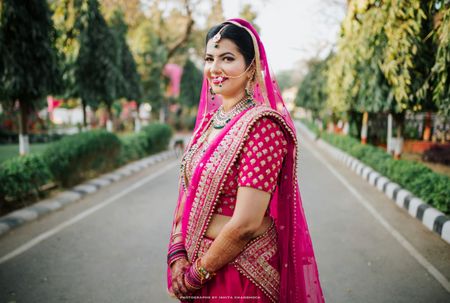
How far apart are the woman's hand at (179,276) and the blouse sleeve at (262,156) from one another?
46cm

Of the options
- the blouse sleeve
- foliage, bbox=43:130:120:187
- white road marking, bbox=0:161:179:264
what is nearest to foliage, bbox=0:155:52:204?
foliage, bbox=43:130:120:187

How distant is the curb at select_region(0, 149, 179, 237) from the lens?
5.10 m

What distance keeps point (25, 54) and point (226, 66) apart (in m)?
6.68

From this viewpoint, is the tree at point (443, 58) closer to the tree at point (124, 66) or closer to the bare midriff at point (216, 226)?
the bare midriff at point (216, 226)

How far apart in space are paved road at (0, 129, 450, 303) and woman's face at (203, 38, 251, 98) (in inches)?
89.4

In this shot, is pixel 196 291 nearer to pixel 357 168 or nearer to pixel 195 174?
pixel 195 174

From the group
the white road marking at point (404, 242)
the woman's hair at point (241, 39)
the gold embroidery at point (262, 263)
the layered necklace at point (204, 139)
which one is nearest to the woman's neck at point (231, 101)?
the layered necklace at point (204, 139)

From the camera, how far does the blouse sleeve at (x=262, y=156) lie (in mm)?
1318

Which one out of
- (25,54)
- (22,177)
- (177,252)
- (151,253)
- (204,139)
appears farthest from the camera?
(25,54)

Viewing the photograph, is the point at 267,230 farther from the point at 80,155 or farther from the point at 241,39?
the point at 80,155

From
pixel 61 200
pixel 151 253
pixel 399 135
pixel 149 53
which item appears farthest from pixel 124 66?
pixel 151 253

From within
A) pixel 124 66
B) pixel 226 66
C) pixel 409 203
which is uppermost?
pixel 124 66

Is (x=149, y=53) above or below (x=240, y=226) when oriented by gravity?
above

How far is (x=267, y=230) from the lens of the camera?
1.56 meters
